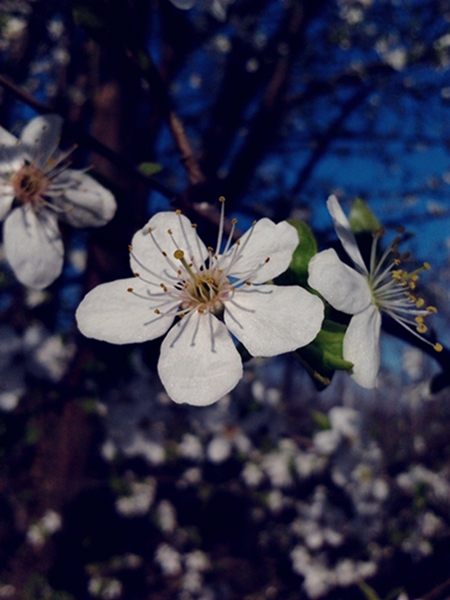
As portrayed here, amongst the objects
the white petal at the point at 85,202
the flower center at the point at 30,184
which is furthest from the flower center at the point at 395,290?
the flower center at the point at 30,184

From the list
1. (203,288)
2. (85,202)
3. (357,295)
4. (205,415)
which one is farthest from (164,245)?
(205,415)

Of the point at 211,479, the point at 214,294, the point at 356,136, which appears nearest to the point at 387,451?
the point at 211,479

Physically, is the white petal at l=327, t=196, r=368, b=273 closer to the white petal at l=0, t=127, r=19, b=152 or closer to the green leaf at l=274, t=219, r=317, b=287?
the green leaf at l=274, t=219, r=317, b=287

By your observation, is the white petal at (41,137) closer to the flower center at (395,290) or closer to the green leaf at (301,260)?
the green leaf at (301,260)

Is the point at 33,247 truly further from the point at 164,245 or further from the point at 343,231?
the point at 343,231

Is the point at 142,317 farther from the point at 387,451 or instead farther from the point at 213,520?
the point at 387,451

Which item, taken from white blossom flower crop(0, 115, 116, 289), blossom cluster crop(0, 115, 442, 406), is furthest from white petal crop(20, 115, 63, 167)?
blossom cluster crop(0, 115, 442, 406)
